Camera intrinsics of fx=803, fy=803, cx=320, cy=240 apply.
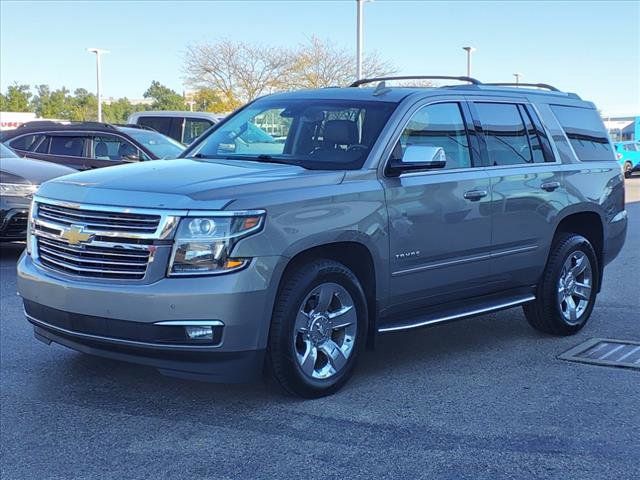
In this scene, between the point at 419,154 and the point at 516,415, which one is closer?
the point at 516,415

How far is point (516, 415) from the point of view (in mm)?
4539

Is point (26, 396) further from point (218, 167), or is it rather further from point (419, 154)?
point (419, 154)

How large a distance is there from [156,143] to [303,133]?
870 cm

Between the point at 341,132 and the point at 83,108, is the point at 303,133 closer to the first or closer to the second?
the point at 341,132

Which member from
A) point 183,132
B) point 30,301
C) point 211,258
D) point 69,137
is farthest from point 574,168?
point 183,132

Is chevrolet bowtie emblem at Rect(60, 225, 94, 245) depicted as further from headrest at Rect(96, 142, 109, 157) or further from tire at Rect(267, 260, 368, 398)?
headrest at Rect(96, 142, 109, 157)

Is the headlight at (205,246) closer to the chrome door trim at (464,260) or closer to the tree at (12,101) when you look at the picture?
the chrome door trim at (464,260)

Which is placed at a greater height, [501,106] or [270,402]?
[501,106]

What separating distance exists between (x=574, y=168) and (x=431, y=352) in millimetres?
1948

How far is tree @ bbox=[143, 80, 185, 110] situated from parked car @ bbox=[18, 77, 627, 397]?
66245mm

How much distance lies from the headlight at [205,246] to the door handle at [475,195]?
192cm

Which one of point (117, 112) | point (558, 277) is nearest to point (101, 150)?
point (558, 277)

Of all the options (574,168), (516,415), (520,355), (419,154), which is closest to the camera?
(516,415)

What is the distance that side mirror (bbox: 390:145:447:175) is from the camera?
5016 millimetres
